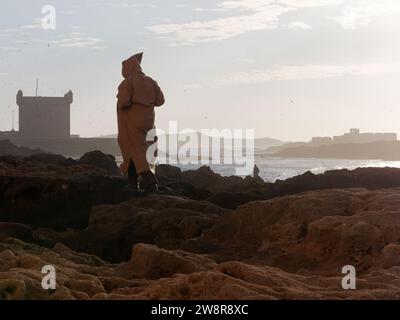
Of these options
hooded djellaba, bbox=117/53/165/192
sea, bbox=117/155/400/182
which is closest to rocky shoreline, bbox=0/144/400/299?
hooded djellaba, bbox=117/53/165/192

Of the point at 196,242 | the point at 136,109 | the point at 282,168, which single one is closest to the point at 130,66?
the point at 136,109

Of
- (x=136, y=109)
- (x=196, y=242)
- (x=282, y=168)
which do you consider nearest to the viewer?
(x=196, y=242)

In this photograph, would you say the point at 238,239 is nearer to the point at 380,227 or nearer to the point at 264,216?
the point at 264,216

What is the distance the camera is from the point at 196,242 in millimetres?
7949

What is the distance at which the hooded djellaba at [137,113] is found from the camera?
11.7 meters

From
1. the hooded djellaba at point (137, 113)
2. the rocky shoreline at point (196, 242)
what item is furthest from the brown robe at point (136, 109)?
the rocky shoreline at point (196, 242)

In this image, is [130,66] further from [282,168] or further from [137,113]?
[282,168]

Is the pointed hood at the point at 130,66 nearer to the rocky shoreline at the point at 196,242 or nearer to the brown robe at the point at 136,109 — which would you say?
the brown robe at the point at 136,109

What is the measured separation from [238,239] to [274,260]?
1.35 meters

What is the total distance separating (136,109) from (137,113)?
0.08 metres

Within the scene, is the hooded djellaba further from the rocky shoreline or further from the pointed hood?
the rocky shoreline

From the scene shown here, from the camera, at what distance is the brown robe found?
11672 millimetres

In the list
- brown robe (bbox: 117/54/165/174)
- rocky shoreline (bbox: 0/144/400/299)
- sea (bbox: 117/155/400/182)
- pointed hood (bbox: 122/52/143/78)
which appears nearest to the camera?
rocky shoreline (bbox: 0/144/400/299)

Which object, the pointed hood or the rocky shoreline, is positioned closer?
the rocky shoreline
